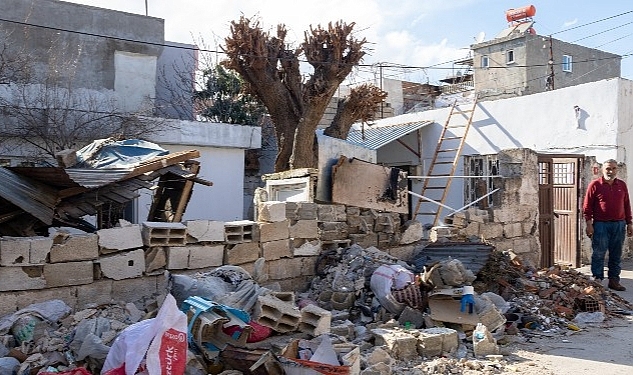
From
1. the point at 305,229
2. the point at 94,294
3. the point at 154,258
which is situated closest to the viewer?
the point at 94,294

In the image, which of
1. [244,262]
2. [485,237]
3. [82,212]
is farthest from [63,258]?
[485,237]

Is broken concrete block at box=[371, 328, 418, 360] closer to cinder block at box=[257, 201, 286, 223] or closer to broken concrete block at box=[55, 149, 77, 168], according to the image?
cinder block at box=[257, 201, 286, 223]

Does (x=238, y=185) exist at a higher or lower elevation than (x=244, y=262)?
higher

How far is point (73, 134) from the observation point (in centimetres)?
1223

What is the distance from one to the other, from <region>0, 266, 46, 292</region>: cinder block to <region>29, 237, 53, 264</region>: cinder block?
8 cm

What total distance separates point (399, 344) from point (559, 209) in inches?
297

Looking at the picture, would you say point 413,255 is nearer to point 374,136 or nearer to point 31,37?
point 374,136

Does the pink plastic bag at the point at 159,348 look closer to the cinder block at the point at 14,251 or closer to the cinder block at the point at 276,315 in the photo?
the cinder block at the point at 276,315

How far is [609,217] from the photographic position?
8023 millimetres

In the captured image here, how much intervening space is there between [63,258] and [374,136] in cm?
1188

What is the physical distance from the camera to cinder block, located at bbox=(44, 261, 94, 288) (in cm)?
513

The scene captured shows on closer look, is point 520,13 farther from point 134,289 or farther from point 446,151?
point 134,289

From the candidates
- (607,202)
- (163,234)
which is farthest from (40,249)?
(607,202)

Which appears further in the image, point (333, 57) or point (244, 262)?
point (333, 57)
